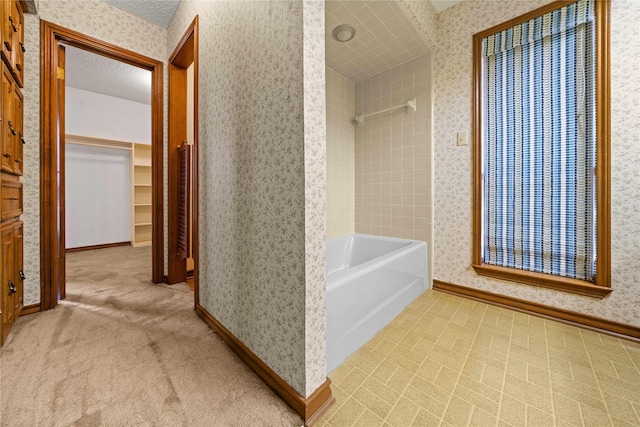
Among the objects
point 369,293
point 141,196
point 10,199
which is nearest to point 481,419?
point 369,293

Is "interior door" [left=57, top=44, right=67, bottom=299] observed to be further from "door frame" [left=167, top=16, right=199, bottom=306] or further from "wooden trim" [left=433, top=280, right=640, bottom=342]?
"wooden trim" [left=433, top=280, right=640, bottom=342]

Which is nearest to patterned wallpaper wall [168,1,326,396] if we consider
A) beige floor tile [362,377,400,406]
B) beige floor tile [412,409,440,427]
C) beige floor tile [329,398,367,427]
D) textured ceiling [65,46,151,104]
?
beige floor tile [329,398,367,427]

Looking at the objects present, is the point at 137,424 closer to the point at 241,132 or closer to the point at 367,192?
the point at 241,132

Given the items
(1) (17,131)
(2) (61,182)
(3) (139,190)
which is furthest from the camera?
(3) (139,190)

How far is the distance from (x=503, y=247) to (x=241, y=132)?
1993mm

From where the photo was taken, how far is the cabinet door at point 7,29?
3.81 ft

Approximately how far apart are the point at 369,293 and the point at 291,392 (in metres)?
0.68

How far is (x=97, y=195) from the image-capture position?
3.85 m

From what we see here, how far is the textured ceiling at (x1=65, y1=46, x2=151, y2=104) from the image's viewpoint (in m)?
2.83

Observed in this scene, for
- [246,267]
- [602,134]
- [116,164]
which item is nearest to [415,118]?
[602,134]

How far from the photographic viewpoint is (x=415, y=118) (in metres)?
2.26

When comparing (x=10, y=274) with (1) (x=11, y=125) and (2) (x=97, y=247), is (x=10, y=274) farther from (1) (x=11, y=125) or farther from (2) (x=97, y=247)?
(2) (x=97, y=247)

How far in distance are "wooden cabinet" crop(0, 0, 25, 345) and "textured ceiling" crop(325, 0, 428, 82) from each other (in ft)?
5.70

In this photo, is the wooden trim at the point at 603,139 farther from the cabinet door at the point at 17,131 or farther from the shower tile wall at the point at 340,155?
the cabinet door at the point at 17,131
